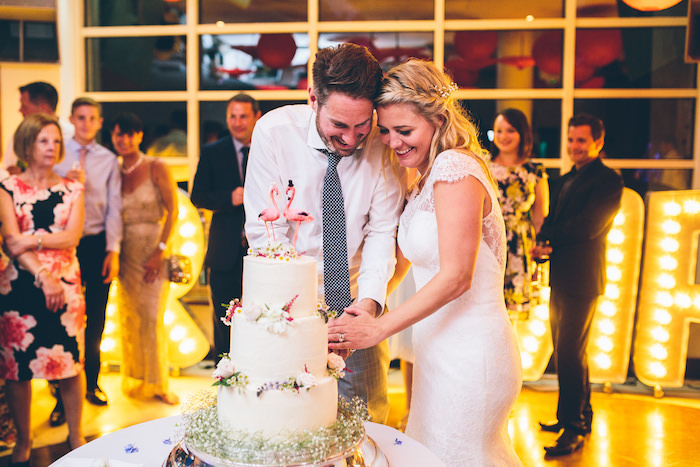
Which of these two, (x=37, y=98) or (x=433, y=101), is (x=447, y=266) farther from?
(x=37, y=98)

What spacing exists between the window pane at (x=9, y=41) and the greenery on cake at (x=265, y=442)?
497 cm

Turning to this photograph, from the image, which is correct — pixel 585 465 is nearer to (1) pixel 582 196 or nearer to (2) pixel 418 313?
(1) pixel 582 196

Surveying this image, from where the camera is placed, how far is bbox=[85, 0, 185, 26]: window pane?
518cm

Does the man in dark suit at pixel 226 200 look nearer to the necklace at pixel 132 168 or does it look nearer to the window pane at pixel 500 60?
the necklace at pixel 132 168

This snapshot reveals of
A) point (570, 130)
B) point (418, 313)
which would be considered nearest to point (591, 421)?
point (570, 130)

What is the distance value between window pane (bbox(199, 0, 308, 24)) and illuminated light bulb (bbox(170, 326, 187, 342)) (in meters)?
2.54

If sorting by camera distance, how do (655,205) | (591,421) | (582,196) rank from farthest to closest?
1. (655,205)
2. (591,421)
3. (582,196)

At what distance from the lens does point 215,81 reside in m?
5.23

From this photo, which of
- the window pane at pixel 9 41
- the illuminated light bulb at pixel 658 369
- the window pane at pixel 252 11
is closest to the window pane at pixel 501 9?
the window pane at pixel 252 11

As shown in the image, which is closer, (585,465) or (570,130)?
(585,465)

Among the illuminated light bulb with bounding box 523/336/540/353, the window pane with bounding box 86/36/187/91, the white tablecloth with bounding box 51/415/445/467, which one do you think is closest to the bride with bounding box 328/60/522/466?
the white tablecloth with bounding box 51/415/445/467

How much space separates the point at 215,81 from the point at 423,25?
179cm

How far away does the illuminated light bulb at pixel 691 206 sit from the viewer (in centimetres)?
439

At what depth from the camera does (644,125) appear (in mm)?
4945
